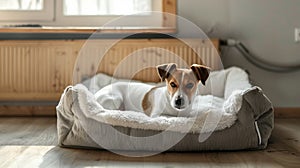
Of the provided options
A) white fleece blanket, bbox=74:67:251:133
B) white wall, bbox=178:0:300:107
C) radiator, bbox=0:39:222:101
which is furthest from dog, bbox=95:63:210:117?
white wall, bbox=178:0:300:107

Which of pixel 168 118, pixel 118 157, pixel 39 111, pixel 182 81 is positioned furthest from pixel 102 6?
pixel 118 157

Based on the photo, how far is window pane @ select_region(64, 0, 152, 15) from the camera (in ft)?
11.3

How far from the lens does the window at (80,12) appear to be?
3.40m

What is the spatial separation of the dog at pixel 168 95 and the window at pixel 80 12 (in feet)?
2.94

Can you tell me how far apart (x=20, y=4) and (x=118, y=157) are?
1.90 meters

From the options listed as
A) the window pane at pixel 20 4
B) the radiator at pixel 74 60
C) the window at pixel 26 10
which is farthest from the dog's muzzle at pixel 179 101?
the window pane at pixel 20 4

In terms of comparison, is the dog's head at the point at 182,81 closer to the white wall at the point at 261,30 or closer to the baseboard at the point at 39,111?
the white wall at the point at 261,30

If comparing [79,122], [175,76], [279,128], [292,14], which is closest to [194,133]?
[175,76]

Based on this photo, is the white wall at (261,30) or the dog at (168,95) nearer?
the dog at (168,95)

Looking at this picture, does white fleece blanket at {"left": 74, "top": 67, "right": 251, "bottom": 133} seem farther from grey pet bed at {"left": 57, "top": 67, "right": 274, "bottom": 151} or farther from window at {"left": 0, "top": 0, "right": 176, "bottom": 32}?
window at {"left": 0, "top": 0, "right": 176, "bottom": 32}

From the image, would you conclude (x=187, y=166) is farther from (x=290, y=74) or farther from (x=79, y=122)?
(x=290, y=74)

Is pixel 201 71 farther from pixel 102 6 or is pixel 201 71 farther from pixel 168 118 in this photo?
pixel 102 6

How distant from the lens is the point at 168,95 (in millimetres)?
2438

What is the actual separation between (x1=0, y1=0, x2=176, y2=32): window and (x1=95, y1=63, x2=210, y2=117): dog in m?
0.89
